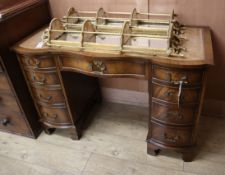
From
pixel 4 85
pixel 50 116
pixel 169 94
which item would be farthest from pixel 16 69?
pixel 169 94

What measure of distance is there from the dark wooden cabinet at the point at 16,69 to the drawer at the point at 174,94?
0.90 metres

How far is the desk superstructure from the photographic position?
109 cm

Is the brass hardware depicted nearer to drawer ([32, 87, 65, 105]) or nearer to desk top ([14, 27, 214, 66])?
desk top ([14, 27, 214, 66])

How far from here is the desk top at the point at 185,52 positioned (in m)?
1.04

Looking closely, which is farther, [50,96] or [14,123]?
[14,123]

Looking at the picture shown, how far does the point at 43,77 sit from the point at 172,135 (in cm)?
86

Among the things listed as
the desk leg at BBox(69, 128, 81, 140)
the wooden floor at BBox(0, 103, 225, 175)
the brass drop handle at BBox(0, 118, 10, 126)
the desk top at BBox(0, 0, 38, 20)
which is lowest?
the wooden floor at BBox(0, 103, 225, 175)

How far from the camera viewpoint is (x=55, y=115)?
157 centimetres

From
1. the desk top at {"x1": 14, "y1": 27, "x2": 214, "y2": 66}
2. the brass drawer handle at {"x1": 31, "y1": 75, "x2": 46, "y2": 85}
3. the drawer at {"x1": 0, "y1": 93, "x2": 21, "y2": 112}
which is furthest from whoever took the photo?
the drawer at {"x1": 0, "y1": 93, "x2": 21, "y2": 112}

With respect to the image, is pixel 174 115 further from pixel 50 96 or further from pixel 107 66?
pixel 50 96

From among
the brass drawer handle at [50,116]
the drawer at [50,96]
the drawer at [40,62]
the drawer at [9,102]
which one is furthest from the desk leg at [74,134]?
the drawer at [40,62]

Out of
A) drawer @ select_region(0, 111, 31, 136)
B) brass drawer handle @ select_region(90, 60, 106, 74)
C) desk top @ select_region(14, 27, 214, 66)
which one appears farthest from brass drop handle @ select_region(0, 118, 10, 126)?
brass drawer handle @ select_region(90, 60, 106, 74)

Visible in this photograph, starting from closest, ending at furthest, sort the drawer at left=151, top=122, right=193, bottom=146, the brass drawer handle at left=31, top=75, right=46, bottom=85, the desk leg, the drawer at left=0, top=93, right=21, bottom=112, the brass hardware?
the brass hardware, the drawer at left=151, top=122, right=193, bottom=146, the brass drawer handle at left=31, top=75, right=46, bottom=85, the drawer at left=0, top=93, right=21, bottom=112, the desk leg

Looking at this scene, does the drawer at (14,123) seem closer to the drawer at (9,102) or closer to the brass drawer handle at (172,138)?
the drawer at (9,102)
